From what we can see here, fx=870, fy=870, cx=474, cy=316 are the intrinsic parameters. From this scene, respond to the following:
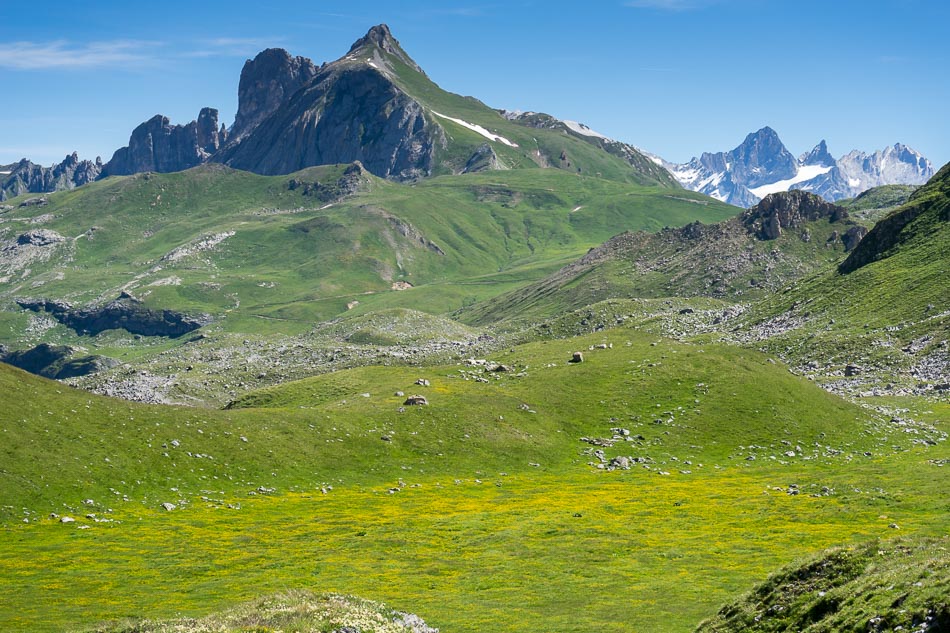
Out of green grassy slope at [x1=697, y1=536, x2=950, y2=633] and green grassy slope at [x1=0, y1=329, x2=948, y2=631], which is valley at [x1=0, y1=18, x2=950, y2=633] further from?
green grassy slope at [x1=0, y1=329, x2=948, y2=631]

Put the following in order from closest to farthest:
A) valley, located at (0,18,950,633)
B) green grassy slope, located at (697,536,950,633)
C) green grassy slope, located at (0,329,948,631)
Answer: green grassy slope, located at (697,536,950,633)
valley, located at (0,18,950,633)
green grassy slope, located at (0,329,948,631)

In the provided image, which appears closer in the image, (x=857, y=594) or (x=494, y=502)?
(x=857, y=594)

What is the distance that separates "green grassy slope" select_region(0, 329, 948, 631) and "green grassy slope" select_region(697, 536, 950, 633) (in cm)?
707

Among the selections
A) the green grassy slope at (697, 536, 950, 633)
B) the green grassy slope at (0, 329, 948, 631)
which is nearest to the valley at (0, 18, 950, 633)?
the green grassy slope at (697, 536, 950, 633)

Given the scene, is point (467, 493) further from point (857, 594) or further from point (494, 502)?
point (857, 594)

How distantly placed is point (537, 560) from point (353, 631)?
29.1 m

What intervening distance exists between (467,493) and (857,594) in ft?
210

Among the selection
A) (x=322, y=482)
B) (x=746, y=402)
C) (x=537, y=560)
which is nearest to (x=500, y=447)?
(x=322, y=482)

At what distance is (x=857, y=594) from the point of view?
39281 mm

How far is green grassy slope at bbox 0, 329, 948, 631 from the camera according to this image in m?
59.9

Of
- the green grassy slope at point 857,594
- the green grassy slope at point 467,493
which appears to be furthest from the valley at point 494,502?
the green grassy slope at point 467,493

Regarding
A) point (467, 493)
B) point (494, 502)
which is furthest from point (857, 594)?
point (467, 493)

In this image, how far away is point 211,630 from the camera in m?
40.6

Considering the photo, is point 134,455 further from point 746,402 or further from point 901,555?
point 746,402
